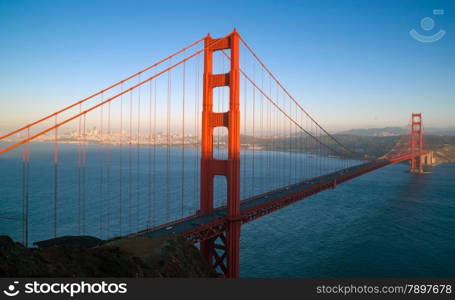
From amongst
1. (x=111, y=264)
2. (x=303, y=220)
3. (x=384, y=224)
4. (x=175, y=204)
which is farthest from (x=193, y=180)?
(x=111, y=264)

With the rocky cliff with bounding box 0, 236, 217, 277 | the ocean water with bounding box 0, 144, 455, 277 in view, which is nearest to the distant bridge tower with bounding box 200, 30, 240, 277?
the rocky cliff with bounding box 0, 236, 217, 277

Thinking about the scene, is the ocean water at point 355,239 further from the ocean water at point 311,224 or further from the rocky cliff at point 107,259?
the rocky cliff at point 107,259

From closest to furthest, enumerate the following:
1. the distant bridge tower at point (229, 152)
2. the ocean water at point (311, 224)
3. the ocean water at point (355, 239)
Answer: the distant bridge tower at point (229, 152)
the ocean water at point (355, 239)
the ocean water at point (311, 224)

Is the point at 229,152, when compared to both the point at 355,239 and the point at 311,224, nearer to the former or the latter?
the point at 355,239

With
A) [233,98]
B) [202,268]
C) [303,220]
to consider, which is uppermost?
[233,98]

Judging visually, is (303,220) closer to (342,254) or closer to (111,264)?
(342,254)

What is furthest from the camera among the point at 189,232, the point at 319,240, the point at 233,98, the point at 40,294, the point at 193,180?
the point at 193,180

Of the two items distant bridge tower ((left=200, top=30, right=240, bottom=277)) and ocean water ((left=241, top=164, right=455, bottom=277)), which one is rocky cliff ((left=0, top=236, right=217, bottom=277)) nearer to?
distant bridge tower ((left=200, top=30, right=240, bottom=277))

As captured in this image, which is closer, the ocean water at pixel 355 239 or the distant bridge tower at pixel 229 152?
the distant bridge tower at pixel 229 152

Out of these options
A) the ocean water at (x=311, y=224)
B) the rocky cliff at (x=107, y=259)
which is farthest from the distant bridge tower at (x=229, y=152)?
the ocean water at (x=311, y=224)
